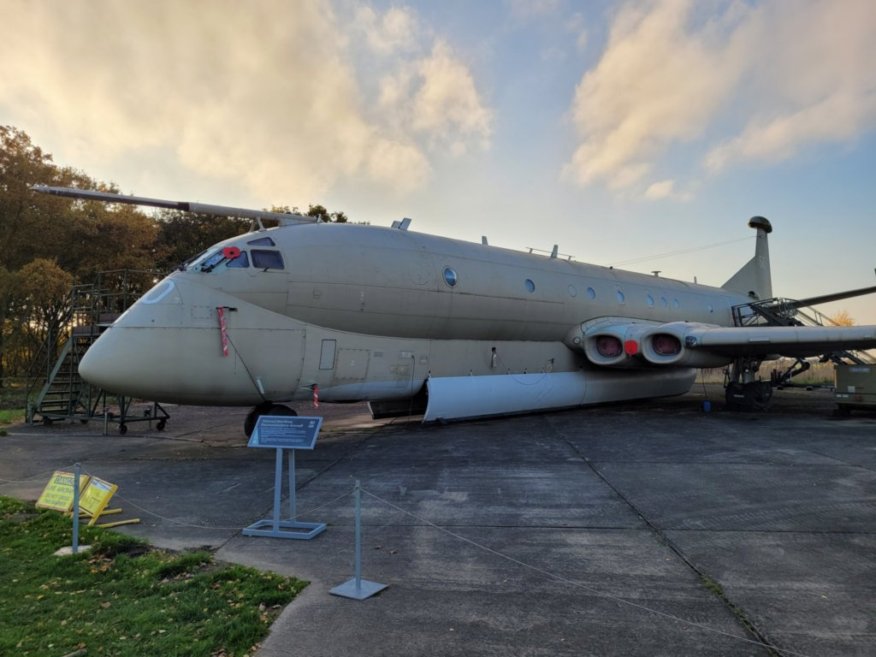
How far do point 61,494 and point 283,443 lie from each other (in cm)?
257

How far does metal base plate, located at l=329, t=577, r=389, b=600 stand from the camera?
152 inches

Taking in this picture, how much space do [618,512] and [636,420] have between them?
905 cm

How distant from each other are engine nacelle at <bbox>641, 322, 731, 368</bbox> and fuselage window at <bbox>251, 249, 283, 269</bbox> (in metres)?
10.2

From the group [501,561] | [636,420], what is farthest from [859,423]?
[501,561]

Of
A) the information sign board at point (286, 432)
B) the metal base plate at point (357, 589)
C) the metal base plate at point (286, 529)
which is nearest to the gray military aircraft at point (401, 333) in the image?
the information sign board at point (286, 432)

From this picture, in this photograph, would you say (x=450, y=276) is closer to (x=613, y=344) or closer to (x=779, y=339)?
(x=613, y=344)

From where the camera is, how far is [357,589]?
12.9ft

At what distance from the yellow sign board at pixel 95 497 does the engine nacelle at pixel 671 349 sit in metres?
13.3

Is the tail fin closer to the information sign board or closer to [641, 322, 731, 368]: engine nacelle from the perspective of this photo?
[641, 322, 731, 368]: engine nacelle


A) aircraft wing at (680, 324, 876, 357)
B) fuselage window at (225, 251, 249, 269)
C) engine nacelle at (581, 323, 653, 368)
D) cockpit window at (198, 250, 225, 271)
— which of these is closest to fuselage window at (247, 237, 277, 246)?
fuselage window at (225, 251, 249, 269)

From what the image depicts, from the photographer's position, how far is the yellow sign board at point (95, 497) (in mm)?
5480

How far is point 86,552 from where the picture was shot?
4.79 m

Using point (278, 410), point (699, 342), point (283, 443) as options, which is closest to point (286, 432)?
point (283, 443)

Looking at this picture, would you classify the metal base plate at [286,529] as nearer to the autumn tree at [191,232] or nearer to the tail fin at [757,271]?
the tail fin at [757,271]
